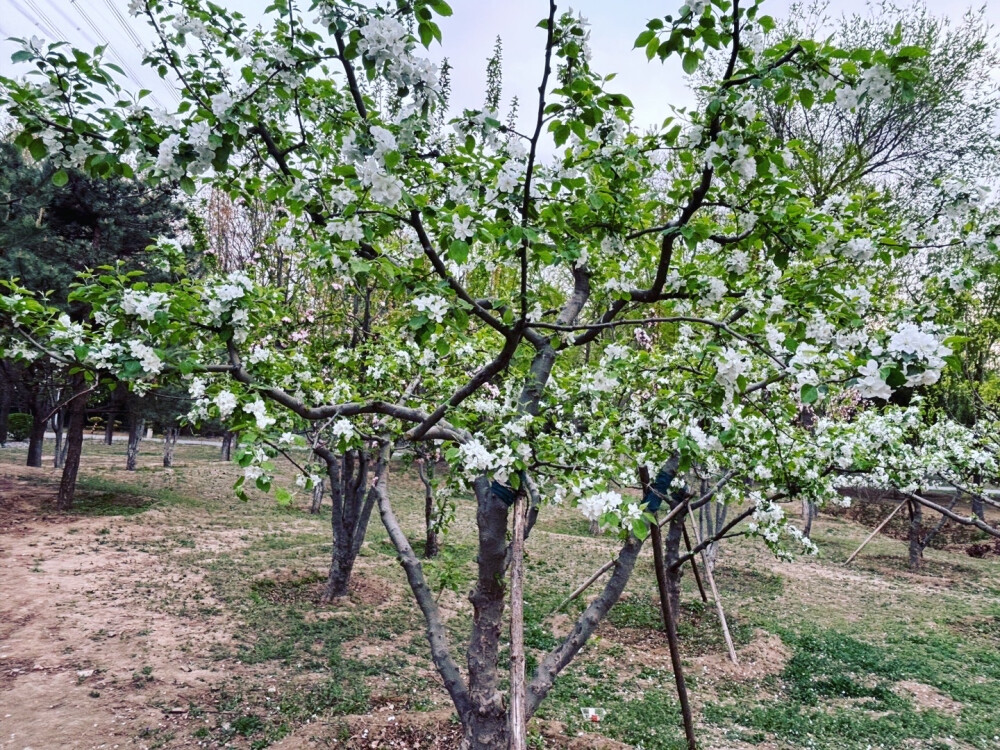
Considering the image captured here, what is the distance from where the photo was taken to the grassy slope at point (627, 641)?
18.4 ft

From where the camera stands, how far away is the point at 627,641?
7.98 m

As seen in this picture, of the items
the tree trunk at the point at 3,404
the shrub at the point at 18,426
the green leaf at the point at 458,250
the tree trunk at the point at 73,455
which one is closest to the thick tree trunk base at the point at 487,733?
the green leaf at the point at 458,250

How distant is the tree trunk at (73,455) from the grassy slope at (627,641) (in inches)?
18.0

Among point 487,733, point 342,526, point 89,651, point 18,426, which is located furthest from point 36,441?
point 487,733

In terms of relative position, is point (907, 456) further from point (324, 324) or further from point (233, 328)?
point (324, 324)

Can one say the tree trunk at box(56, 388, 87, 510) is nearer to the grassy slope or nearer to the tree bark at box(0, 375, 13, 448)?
the grassy slope

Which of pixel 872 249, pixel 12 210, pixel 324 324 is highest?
pixel 12 210

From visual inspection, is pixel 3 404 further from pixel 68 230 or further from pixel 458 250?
pixel 458 250

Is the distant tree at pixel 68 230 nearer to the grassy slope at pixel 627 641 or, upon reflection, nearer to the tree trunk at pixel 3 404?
the grassy slope at pixel 627 641

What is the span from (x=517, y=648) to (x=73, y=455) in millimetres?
13224

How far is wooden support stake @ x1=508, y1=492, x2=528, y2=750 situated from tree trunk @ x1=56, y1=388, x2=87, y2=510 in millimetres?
12572

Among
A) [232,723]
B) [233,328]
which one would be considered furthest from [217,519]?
[233,328]

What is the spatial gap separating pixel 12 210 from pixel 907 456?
1560 centimetres

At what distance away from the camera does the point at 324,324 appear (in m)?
9.78
